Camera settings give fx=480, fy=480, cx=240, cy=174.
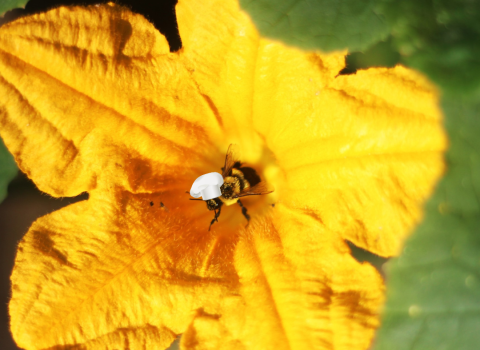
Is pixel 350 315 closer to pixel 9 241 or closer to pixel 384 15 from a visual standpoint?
pixel 384 15

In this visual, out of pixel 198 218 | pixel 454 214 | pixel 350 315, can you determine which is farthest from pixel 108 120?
pixel 454 214

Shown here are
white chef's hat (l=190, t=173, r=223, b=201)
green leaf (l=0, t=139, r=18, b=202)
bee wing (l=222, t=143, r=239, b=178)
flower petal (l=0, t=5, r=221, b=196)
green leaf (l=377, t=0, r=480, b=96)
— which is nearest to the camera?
green leaf (l=377, t=0, r=480, b=96)

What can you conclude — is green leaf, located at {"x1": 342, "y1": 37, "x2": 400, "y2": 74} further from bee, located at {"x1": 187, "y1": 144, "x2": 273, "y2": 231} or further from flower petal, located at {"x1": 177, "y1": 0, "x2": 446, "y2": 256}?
bee, located at {"x1": 187, "y1": 144, "x2": 273, "y2": 231}

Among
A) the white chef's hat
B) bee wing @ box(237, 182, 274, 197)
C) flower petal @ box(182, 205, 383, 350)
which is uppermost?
the white chef's hat

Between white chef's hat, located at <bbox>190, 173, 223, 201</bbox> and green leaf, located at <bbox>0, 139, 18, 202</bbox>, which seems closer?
white chef's hat, located at <bbox>190, 173, 223, 201</bbox>

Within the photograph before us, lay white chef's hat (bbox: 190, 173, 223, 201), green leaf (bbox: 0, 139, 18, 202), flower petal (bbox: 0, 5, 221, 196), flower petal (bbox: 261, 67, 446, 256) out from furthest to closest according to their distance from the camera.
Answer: green leaf (bbox: 0, 139, 18, 202) → white chef's hat (bbox: 190, 173, 223, 201) → flower petal (bbox: 0, 5, 221, 196) → flower petal (bbox: 261, 67, 446, 256)

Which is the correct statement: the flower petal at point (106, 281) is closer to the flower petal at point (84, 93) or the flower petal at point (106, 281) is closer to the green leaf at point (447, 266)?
the flower petal at point (84, 93)

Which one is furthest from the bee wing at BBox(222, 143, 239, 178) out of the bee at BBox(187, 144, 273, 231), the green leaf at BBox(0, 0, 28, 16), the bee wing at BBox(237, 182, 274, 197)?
the green leaf at BBox(0, 0, 28, 16)
